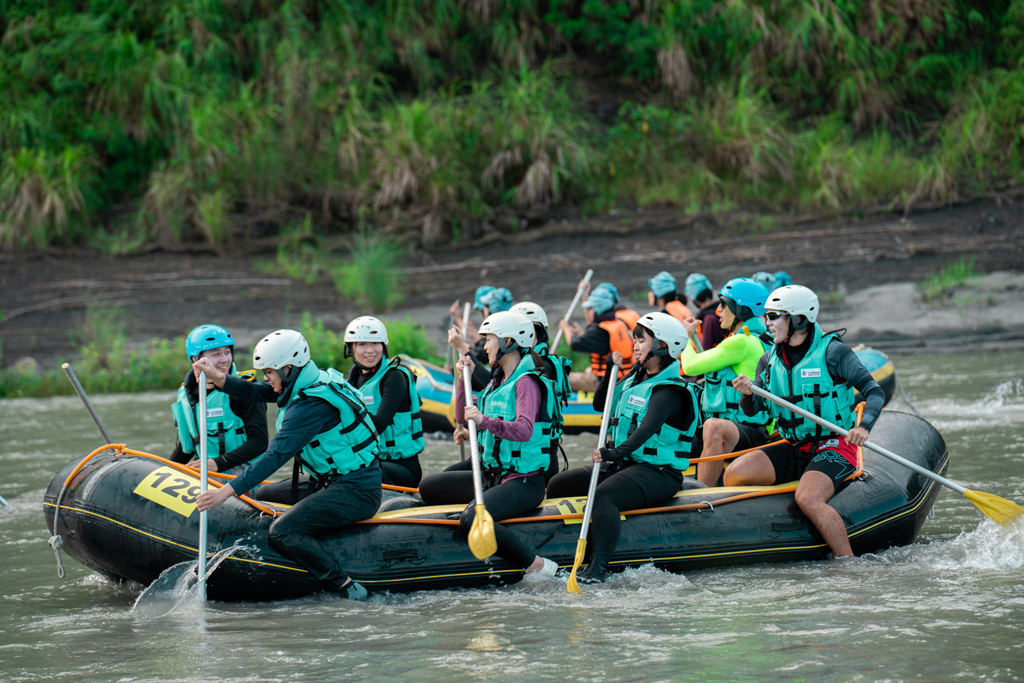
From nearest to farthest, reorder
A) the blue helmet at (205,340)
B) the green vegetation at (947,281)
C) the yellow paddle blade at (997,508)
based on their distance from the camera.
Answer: the yellow paddle blade at (997,508), the blue helmet at (205,340), the green vegetation at (947,281)

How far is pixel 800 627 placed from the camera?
4.34 m

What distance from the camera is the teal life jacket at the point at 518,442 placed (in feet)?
16.7

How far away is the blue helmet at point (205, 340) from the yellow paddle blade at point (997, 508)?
4.07 metres

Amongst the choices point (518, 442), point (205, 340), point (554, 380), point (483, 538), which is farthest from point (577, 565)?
point (205, 340)

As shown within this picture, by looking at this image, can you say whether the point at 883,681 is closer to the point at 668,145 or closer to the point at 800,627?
the point at 800,627

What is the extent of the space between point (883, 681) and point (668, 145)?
53.0 ft

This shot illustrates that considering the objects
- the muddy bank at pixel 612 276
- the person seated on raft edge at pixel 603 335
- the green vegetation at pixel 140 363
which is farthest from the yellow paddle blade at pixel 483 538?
the muddy bank at pixel 612 276

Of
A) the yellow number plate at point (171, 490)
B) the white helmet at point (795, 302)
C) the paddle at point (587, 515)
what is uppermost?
the white helmet at point (795, 302)

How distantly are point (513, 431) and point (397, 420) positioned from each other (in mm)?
1203

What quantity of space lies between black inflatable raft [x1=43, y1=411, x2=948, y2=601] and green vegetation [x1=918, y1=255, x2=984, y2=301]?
32.6 ft

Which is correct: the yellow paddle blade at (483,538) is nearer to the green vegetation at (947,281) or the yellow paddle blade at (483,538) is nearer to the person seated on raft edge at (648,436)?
the person seated on raft edge at (648,436)

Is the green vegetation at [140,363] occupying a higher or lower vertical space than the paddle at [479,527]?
lower

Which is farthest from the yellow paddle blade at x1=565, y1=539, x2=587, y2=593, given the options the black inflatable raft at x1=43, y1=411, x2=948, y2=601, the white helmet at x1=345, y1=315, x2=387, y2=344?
the white helmet at x1=345, y1=315, x2=387, y2=344

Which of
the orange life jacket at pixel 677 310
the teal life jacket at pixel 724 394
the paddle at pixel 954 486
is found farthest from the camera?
the orange life jacket at pixel 677 310
